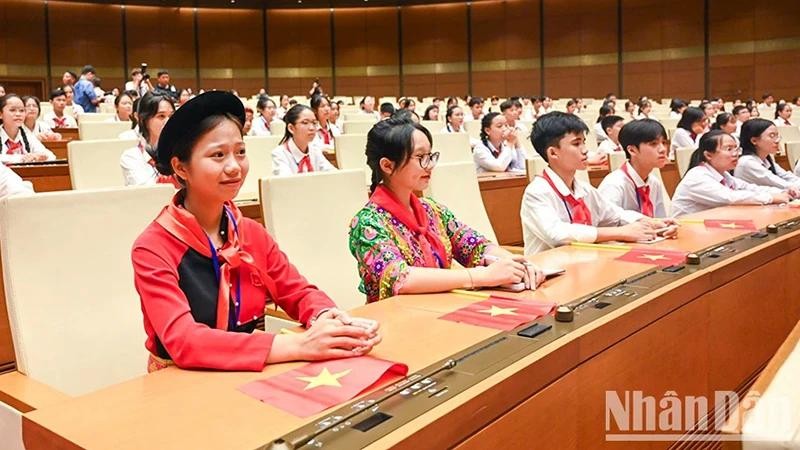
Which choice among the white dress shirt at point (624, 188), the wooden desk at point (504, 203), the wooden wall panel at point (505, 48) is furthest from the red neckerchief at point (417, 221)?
the wooden wall panel at point (505, 48)

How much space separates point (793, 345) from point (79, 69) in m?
16.7

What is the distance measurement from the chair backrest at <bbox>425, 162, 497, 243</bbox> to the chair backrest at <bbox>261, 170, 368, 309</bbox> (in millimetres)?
515

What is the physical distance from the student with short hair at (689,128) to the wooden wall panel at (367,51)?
37.8 ft

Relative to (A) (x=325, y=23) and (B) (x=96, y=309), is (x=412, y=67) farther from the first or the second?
(B) (x=96, y=309)

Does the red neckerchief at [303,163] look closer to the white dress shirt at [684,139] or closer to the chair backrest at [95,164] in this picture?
the chair backrest at [95,164]

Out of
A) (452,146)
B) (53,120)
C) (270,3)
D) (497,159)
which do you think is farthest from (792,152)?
(270,3)

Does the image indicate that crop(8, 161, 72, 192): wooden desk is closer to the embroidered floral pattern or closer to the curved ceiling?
the embroidered floral pattern

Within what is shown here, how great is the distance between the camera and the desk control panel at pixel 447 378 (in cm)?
100

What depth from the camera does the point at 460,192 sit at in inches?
123

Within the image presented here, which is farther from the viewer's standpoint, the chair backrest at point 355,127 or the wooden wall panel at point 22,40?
the wooden wall panel at point 22,40

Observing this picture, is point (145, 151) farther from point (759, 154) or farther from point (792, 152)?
point (792, 152)

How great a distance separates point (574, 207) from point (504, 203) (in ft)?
6.49

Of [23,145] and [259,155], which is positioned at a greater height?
[23,145]

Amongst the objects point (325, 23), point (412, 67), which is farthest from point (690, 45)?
point (325, 23)
